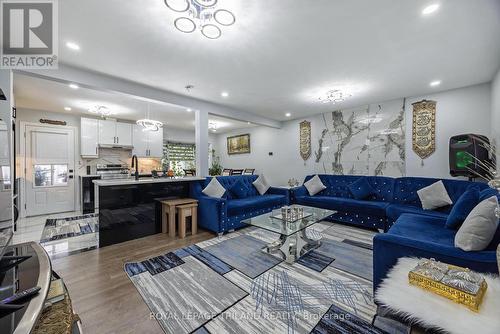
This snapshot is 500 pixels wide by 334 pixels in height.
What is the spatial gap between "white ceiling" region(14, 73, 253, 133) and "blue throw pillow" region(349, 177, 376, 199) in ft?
13.2

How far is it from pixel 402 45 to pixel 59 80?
452cm

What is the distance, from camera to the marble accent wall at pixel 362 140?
14.7 ft

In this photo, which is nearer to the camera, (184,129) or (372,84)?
(372,84)

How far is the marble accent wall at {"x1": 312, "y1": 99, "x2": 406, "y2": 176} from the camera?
4492 mm

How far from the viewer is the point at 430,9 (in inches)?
72.1

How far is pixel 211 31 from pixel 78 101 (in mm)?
4085

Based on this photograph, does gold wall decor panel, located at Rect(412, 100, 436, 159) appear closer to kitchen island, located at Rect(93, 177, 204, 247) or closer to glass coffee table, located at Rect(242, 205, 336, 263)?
glass coffee table, located at Rect(242, 205, 336, 263)

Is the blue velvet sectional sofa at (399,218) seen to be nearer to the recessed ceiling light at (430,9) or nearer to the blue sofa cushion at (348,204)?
the blue sofa cushion at (348,204)

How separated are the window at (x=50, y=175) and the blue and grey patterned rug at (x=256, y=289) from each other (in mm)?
4548

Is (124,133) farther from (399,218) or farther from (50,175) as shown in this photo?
(399,218)

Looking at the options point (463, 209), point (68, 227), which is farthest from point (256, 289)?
point (68, 227)

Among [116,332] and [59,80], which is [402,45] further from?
[59,80]

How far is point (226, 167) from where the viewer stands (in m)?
8.95

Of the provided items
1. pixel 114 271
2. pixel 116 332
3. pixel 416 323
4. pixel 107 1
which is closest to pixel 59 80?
pixel 107 1
